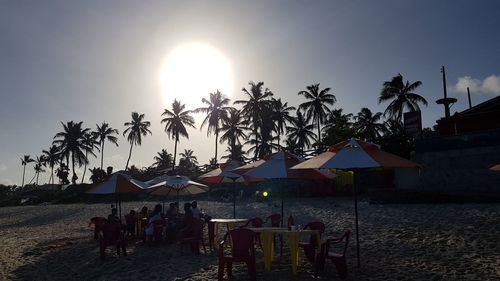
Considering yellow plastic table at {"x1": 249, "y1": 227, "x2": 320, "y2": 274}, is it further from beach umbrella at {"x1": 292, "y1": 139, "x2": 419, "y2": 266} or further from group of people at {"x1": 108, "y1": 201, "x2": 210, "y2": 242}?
group of people at {"x1": 108, "y1": 201, "x2": 210, "y2": 242}

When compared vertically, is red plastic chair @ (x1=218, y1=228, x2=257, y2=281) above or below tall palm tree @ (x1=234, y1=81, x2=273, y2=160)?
below

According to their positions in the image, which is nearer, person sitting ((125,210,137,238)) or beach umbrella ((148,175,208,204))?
person sitting ((125,210,137,238))

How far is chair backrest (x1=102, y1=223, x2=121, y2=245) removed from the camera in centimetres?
1024

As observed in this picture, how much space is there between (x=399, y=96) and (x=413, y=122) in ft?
44.7

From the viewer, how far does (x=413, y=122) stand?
27609 millimetres

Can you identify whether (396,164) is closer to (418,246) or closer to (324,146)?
(418,246)

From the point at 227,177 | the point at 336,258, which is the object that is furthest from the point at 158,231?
the point at 336,258

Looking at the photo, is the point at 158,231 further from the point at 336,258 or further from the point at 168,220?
the point at 336,258

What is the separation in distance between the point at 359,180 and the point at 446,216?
18161 mm

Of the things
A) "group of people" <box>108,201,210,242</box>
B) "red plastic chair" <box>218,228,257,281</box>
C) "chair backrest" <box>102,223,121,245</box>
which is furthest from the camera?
"group of people" <box>108,201,210,242</box>

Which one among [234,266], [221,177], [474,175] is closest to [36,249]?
[221,177]

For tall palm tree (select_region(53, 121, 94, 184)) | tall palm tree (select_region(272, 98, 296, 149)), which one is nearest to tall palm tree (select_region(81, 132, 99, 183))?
tall palm tree (select_region(53, 121, 94, 184))

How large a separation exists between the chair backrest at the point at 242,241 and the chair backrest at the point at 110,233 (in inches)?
179

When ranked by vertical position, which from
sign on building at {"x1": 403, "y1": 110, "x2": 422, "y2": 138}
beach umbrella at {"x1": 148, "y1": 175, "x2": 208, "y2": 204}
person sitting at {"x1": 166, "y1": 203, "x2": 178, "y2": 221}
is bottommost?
person sitting at {"x1": 166, "y1": 203, "x2": 178, "y2": 221}
